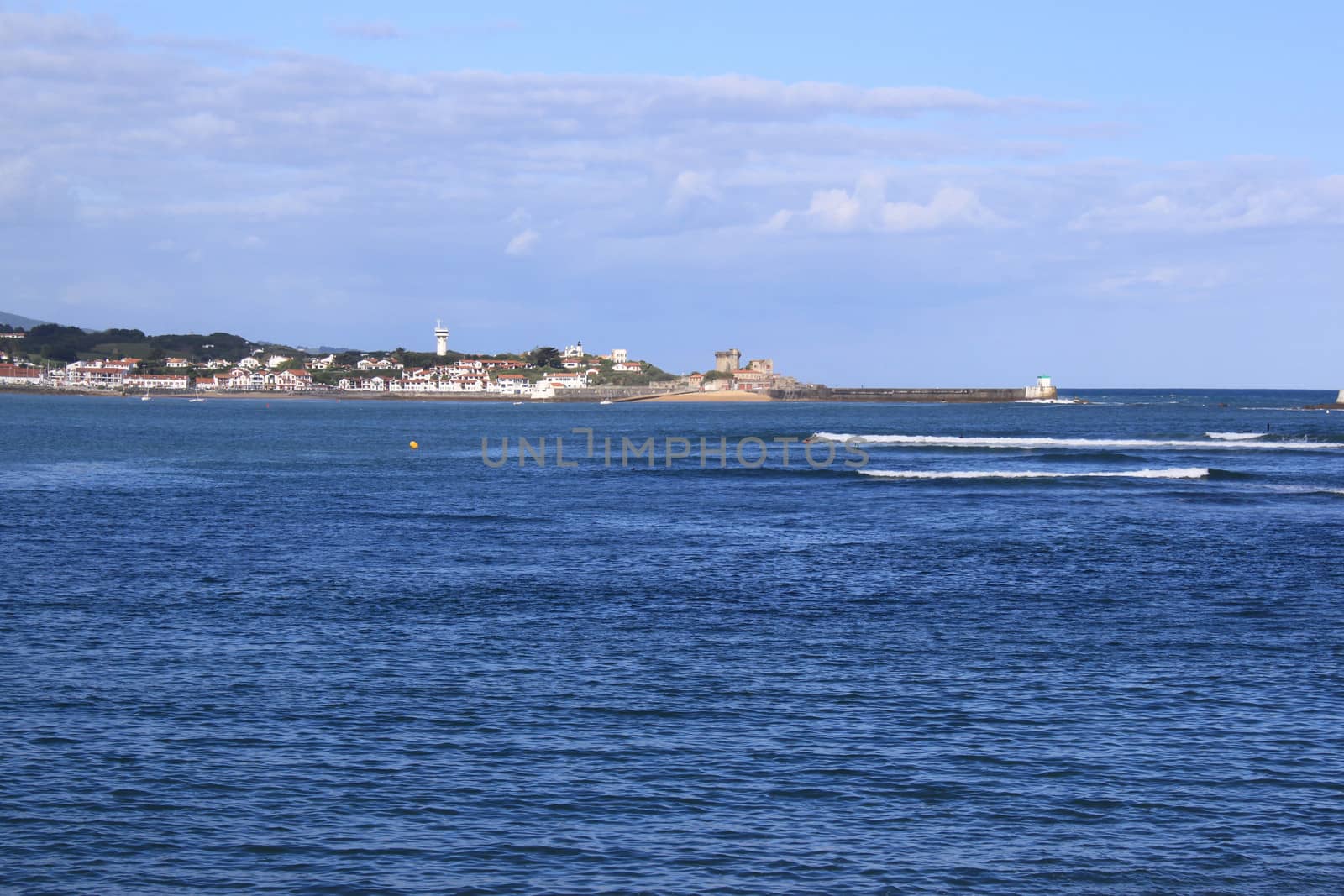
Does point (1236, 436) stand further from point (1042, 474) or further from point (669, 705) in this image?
point (669, 705)

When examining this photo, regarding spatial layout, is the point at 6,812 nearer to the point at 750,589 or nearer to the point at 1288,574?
the point at 750,589

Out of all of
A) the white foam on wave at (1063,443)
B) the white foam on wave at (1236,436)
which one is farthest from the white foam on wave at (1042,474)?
the white foam on wave at (1236,436)

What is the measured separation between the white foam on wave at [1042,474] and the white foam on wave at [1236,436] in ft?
132

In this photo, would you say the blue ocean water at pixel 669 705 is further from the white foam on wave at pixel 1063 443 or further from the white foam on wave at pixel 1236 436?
the white foam on wave at pixel 1236 436

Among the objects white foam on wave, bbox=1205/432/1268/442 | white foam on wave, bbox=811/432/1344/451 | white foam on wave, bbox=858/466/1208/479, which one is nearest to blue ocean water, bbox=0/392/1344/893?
white foam on wave, bbox=858/466/1208/479

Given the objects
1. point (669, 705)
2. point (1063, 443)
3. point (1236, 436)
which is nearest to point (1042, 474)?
point (1063, 443)

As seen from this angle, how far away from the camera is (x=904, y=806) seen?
1856 centimetres

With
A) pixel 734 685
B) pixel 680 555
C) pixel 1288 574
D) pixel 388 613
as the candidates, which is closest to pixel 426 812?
pixel 734 685

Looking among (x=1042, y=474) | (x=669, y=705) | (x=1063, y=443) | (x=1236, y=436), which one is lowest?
(x=669, y=705)

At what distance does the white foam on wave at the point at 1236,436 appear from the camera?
395 ft

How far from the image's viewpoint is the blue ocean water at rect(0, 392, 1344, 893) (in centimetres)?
1683

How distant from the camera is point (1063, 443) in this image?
116 metres

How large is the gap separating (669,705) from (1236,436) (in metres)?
→ 117

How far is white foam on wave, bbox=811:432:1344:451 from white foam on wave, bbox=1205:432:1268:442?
1.37 metres
